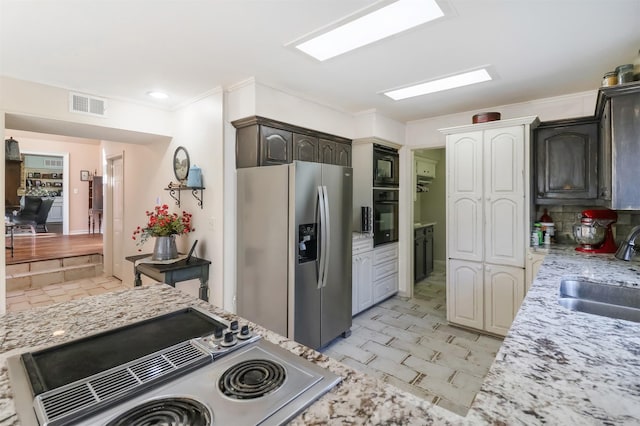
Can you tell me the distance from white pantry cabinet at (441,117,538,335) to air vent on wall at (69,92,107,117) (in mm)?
3562

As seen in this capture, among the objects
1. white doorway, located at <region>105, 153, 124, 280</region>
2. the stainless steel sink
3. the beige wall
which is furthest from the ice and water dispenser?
the beige wall

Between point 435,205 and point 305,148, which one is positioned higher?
point 305,148

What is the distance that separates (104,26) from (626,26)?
3210mm

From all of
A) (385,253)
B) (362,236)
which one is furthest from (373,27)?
(385,253)

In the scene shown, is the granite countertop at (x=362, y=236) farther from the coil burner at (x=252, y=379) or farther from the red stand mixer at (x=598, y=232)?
the coil burner at (x=252, y=379)

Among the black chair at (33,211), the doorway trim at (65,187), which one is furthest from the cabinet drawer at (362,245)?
the doorway trim at (65,187)

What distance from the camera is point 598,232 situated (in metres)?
2.83

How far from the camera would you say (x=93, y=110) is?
3123mm

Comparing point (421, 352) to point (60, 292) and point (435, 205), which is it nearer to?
point (435, 205)

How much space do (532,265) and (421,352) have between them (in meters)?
1.33

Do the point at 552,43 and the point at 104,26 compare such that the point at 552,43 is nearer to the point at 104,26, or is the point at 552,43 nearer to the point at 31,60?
the point at 104,26

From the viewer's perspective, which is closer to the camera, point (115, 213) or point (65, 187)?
point (115, 213)

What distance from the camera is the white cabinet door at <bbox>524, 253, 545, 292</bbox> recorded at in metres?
2.95

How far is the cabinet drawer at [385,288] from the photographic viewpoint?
411cm
